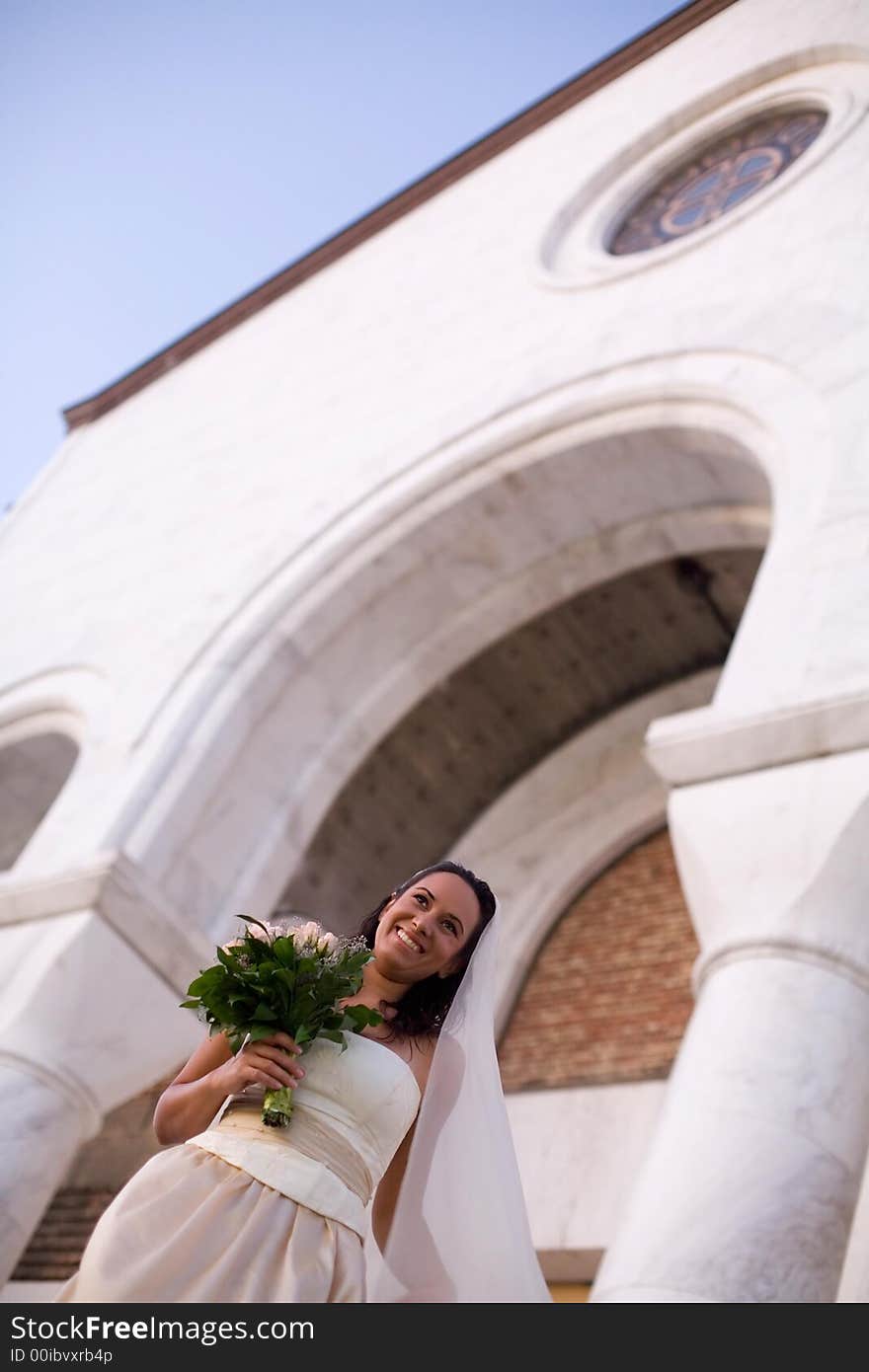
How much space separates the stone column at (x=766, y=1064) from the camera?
2443mm

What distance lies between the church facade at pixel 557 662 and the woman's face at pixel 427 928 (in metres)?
0.86

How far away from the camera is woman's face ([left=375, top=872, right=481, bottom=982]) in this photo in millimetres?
2160

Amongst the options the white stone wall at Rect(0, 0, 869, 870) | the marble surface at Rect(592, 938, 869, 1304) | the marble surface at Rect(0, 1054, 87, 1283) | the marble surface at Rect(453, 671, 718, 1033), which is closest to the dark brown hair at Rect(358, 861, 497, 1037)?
the marble surface at Rect(592, 938, 869, 1304)

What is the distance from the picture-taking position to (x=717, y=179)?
7066 millimetres

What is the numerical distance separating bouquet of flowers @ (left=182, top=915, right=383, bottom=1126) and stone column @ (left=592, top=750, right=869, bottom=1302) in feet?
3.23

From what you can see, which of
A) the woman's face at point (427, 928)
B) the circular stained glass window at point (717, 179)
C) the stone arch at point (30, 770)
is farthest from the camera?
the circular stained glass window at point (717, 179)

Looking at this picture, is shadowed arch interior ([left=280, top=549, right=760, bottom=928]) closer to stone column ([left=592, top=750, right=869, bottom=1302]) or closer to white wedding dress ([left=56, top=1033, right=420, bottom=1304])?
stone column ([left=592, top=750, right=869, bottom=1302])

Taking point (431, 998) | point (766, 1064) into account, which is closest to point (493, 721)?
point (766, 1064)

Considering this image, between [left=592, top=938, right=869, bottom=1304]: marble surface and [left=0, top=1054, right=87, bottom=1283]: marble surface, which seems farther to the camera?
[left=0, top=1054, right=87, bottom=1283]: marble surface

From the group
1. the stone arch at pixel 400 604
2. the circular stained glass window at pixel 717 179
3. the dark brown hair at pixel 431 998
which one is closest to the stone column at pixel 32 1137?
the stone arch at pixel 400 604

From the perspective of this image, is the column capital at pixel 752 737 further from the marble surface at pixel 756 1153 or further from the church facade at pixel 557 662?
the marble surface at pixel 756 1153

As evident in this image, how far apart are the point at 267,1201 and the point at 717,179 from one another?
674 cm

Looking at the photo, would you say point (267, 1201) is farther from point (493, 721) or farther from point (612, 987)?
point (493, 721)
